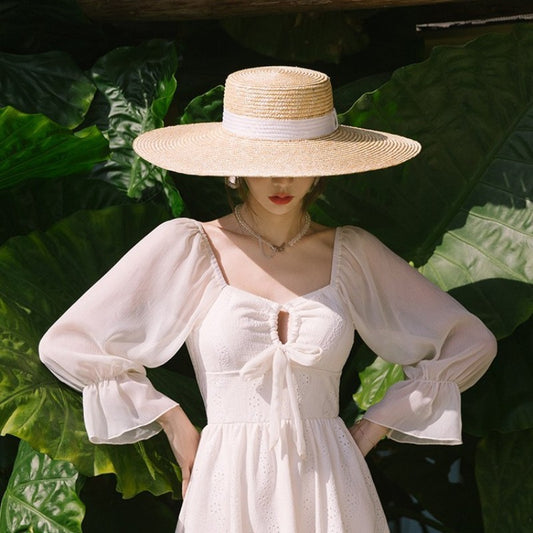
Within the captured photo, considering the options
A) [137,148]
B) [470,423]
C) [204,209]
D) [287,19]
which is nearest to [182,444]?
[137,148]

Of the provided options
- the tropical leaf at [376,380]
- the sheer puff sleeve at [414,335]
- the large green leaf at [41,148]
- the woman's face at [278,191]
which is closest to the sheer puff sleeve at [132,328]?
the woman's face at [278,191]

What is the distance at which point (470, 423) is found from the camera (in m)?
2.31

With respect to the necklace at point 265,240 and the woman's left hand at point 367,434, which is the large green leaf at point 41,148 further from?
the woman's left hand at point 367,434

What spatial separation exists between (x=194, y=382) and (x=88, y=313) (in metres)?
0.60

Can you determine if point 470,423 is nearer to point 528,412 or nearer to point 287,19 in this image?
point 528,412

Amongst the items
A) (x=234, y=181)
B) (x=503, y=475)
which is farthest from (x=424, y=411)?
(x=503, y=475)

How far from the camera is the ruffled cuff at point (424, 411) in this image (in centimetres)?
192

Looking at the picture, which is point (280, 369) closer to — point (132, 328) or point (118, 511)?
point (132, 328)

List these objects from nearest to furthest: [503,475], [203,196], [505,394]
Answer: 1. [505,394]
2. [503,475]
3. [203,196]

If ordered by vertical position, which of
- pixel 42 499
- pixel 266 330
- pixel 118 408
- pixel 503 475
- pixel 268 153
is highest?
pixel 268 153

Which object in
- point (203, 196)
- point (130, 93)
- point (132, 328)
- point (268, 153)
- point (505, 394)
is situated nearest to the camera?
point (268, 153)

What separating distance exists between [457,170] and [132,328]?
82 centimetres

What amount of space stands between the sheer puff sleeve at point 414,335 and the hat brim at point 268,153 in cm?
16

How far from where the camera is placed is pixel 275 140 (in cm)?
180
